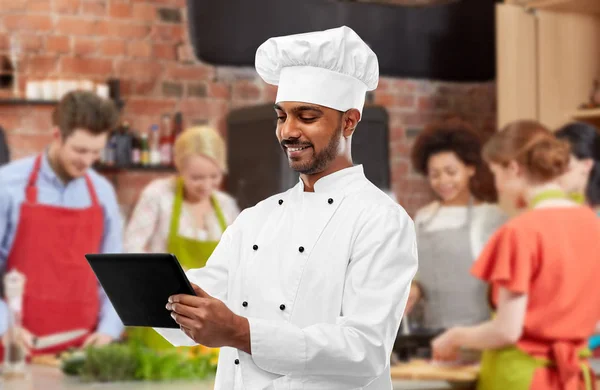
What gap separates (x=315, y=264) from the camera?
116cm

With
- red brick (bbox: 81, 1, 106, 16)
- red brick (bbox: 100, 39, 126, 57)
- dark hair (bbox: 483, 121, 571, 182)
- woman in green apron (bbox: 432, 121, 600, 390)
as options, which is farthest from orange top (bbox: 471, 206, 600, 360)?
red brick (bbox: 81, 1, 106, 16)

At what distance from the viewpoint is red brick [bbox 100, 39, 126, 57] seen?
3.57 m

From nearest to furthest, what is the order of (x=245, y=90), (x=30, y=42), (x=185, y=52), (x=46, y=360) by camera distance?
1. (x=46, y=360)
2. (x=30, y=42)
3. (x=185, y=52)
4. (x=245, y=90)

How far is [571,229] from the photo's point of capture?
7.94 feet

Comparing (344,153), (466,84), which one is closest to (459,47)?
(466,84)

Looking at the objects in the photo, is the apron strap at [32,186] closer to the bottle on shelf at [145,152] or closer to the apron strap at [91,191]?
the apron strap at [91,191]

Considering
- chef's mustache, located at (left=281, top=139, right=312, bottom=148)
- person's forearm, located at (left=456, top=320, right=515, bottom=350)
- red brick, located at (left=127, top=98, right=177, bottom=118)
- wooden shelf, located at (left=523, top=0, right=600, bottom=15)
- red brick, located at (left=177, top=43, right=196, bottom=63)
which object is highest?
wooden shelf, located at (left=523, top=0, right=600, bottom=15)

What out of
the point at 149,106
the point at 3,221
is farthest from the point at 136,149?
the point at 3,221

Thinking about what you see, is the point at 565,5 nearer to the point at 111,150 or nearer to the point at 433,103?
the point at 433,103

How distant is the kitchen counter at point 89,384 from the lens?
2.14m

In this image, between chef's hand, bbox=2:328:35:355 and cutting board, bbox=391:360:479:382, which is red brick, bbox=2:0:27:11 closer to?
chef's hand, bbox=2:328:35:355

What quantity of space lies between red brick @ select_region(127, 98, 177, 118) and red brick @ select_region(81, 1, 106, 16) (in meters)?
0.36

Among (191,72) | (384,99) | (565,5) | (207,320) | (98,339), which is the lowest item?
(98,339)

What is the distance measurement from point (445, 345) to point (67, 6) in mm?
1996
